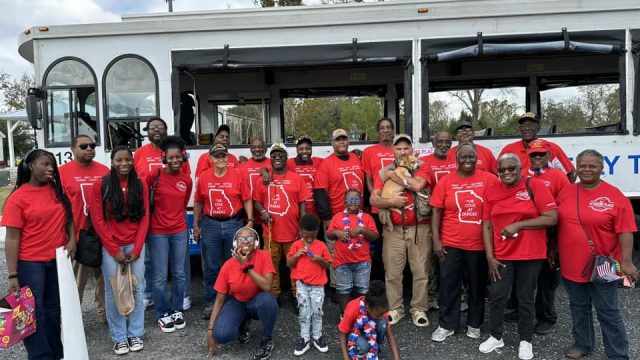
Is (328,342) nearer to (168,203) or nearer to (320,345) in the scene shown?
(320,345)

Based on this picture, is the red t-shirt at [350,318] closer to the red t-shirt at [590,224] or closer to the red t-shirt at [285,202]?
the red t-shirt at [285,202]

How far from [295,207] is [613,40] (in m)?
3.51

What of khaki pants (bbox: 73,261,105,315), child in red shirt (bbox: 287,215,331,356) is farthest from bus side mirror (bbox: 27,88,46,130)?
child in red shirt (bbox: 287,215,331,356)

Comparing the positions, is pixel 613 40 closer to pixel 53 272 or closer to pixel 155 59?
pixel 155 59

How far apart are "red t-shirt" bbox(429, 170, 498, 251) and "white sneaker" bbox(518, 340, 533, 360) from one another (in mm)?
760

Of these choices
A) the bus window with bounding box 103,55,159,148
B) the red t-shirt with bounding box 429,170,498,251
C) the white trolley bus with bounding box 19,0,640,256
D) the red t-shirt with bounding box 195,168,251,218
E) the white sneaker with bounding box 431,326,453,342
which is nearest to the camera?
the red t-shirt with bounding box 429,170,498,251

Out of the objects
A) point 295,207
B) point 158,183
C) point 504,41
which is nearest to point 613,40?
point 504,41

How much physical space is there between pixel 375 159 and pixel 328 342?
1727mm

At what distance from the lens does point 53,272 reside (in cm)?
318

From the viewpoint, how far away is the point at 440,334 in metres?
3.68

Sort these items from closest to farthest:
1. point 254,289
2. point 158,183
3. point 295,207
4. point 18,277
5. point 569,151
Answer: point 18,277, point 254,289, point 158,183, point 295,207, point 569,151

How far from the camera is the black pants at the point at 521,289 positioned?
3312 millimetres

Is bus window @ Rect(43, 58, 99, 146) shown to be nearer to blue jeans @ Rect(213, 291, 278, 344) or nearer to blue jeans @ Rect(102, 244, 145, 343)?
blue jeans @ Rect(102, 244, 145, 343)

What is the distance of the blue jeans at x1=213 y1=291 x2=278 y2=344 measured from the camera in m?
3.48
